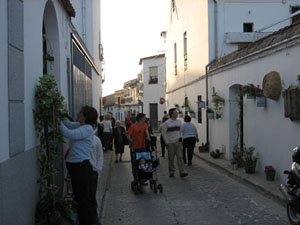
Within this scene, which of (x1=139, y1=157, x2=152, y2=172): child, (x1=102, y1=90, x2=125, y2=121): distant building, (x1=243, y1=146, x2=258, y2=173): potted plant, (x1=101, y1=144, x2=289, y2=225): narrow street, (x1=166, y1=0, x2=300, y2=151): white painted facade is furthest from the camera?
(x1=102, y1=90, x2=125, y2=121): distant building

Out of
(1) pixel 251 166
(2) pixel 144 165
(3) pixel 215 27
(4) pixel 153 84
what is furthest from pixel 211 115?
(4) pixel 153 84

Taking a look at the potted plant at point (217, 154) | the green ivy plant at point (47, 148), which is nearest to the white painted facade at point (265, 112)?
the potted plant at point (217, 154)

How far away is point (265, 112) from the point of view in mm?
8906

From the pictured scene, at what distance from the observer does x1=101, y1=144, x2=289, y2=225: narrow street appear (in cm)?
599

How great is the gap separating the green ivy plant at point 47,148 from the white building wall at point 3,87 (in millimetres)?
1094

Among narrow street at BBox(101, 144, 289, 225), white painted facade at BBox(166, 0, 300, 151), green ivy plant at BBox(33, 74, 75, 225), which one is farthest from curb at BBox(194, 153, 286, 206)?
white painted facade at BBox(166, 0, 300, 151)

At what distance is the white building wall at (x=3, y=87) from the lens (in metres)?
3.20

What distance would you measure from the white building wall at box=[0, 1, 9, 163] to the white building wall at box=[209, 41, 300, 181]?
579 centimetres

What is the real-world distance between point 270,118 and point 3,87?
22.4 feet

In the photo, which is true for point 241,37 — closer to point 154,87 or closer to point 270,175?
point 270,175

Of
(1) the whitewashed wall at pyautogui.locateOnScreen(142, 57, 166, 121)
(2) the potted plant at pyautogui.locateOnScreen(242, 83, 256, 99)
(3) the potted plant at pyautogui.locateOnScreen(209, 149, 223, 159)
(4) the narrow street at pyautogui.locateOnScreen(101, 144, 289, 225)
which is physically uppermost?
(1) the whitewashed wall at pyautogui.locateOnScreen(142, 57, 166, 121)

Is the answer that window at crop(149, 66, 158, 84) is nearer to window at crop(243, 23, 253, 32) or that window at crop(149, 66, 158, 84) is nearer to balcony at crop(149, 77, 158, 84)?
balcony at crop(149, 77, 158, 84)

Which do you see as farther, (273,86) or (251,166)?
(251,166)

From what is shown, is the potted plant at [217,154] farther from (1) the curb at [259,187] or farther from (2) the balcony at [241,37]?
(2) the balcony at [241,37]
